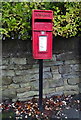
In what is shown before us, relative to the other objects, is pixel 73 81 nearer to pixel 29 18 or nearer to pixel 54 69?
pixel 54 69

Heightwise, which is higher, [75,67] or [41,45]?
[41,45]

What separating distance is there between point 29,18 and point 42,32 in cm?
72

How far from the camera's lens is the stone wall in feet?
12.3

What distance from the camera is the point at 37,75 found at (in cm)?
389

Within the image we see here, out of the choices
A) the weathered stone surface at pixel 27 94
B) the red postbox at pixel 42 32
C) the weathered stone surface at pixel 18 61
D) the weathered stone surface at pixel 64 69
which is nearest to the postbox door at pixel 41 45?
the red postbox at pixel 42 32

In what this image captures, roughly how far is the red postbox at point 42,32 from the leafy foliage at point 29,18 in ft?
1.72

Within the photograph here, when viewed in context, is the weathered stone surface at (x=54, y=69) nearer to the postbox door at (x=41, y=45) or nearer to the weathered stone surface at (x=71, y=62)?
the weathered stone surface at (x=71, y=62)

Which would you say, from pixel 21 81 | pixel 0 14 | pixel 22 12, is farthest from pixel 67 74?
pixel 0 14

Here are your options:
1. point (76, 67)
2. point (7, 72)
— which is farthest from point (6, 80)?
point (76, 67)

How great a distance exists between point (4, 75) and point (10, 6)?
134 cm

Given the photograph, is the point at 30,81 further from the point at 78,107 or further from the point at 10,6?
the point at 10,6

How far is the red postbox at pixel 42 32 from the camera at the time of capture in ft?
10.4

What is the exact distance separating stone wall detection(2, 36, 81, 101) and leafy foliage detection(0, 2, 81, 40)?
0.40 meters

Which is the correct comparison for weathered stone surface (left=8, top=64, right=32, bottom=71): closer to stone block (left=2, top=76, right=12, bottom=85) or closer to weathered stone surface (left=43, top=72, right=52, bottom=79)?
stone block (left=2, top=76, right=12, bottom=85)
